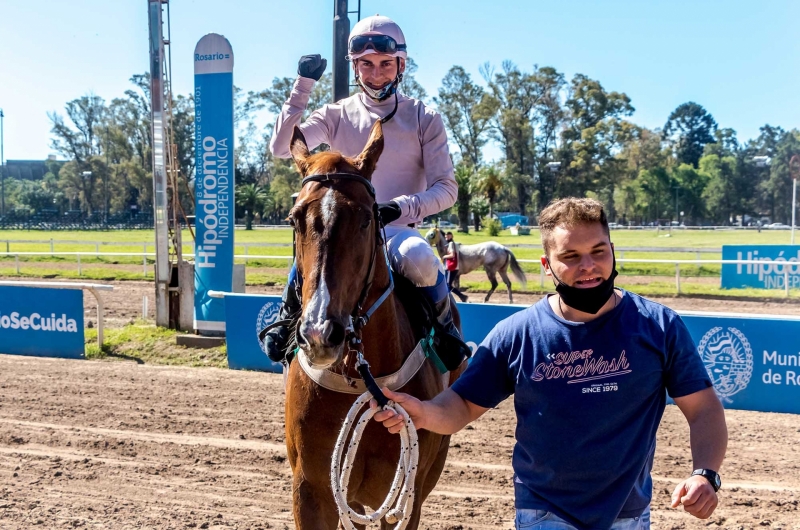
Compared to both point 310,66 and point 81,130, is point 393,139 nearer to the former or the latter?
point 310,66

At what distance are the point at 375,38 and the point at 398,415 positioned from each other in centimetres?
205

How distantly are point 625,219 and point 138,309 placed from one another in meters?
65.0

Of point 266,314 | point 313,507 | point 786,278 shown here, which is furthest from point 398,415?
point 786,278

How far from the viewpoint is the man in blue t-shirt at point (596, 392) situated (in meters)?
2.28

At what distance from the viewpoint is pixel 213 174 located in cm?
1116

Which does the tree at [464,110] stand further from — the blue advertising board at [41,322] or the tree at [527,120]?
the blue advertising board at [41,322]

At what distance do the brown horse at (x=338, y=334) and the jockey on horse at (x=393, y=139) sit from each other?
22cm

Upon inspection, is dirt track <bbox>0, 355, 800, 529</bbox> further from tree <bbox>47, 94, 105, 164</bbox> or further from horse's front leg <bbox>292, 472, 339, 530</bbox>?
tree <bbox>47, 94, 105, 164</bbox>

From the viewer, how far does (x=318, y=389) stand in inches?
120

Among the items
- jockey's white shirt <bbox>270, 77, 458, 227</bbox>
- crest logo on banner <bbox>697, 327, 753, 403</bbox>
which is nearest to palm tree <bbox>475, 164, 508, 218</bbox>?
crest logo on banner <bbox>697, 327, 753, 403</bbox>

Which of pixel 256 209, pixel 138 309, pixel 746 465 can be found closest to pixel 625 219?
pixel 256 209

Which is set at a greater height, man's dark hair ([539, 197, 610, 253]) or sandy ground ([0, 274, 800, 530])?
man's dark hair ([539, 197, 610, 253])

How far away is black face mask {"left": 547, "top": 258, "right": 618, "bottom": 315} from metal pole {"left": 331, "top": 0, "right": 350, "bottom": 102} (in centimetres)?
529

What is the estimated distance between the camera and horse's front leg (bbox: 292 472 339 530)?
307cm
